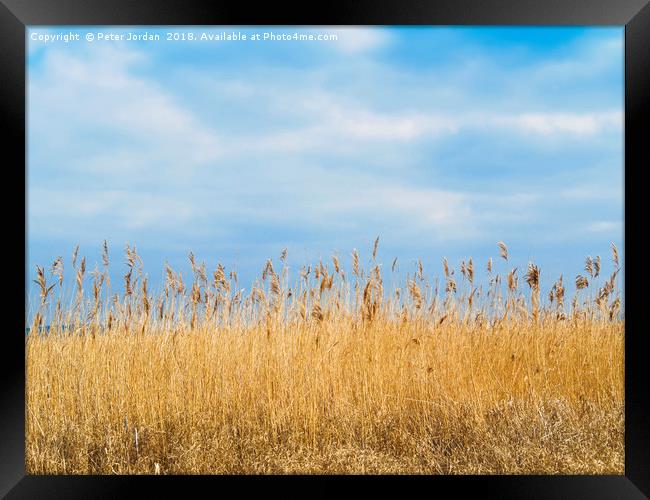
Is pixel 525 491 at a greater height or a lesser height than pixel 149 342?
lesser

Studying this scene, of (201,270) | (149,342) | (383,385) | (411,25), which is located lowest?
(383,385)

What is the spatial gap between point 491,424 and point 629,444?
1129mm

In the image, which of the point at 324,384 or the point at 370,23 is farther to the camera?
the point at 324,384

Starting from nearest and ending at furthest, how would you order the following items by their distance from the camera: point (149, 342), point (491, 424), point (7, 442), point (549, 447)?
point (7, 442) → point (549, 447) → point (491, 424) → point (149, 342)

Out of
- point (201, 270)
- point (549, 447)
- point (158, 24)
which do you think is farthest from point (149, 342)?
point (549, 447)

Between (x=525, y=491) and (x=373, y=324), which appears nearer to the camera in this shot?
(x=525, y=491)

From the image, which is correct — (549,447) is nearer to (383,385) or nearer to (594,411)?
(594,411)

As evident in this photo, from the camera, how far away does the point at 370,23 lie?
2299 mm

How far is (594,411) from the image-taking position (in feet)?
11.8

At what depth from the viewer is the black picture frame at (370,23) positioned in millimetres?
2277

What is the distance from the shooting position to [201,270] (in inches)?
149

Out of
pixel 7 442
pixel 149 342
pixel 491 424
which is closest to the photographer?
pixel 7 442

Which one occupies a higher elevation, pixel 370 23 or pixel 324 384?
pixel 370 23

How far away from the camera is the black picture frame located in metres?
2.28
